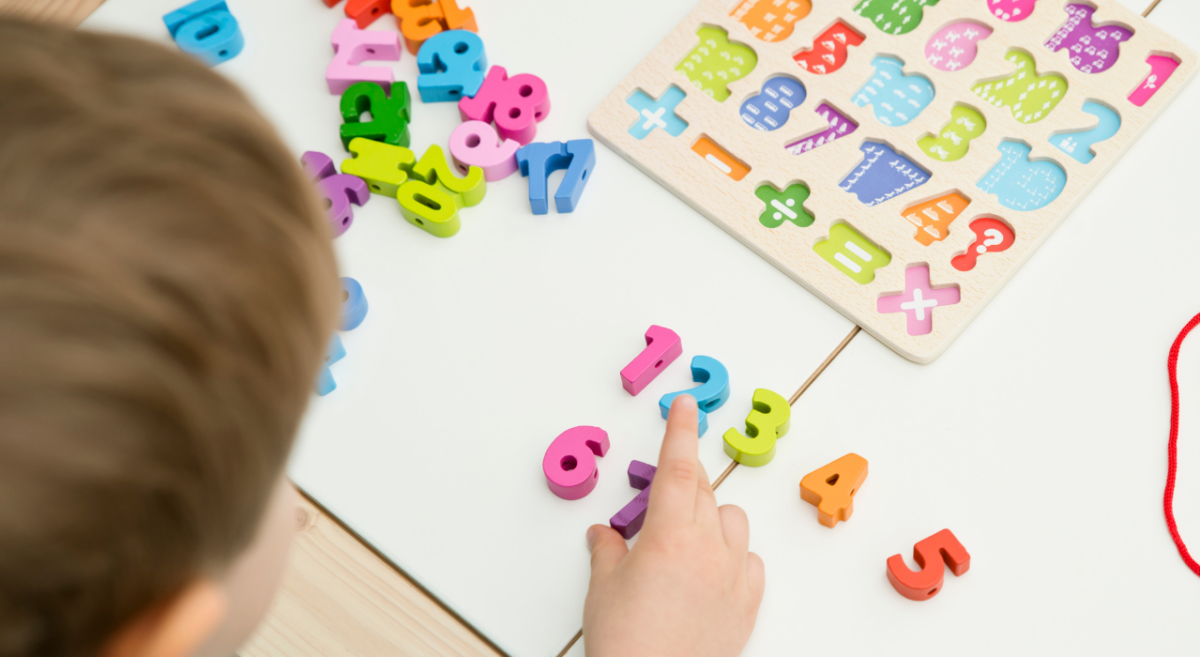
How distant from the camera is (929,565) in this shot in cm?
66

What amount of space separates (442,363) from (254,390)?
415 millimetres

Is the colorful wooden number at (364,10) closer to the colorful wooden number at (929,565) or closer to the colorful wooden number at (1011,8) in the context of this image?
the colorful wooden number at (1011,8)

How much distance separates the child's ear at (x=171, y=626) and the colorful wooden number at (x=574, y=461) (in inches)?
13.3

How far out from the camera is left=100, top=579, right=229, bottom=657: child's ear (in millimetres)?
357

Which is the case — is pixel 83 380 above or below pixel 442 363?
above

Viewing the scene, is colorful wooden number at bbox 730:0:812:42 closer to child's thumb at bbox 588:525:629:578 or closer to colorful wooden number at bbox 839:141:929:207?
colorful wooden number at bbox 839:141:929:207

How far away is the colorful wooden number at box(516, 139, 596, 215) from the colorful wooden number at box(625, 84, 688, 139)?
0.18ft

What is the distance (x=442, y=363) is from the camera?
77 cm

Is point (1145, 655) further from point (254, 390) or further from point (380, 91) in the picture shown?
point (380, 91)

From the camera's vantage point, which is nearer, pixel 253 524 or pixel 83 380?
pixel 83 380

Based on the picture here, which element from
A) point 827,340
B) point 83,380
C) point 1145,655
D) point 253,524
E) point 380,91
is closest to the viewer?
point 83,380

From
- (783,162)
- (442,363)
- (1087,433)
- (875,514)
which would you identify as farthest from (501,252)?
(1087,433)

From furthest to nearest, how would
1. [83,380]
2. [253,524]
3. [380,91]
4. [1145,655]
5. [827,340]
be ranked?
[380,91]
[827,340]
[1145,655]
[253,524]
[83,380]

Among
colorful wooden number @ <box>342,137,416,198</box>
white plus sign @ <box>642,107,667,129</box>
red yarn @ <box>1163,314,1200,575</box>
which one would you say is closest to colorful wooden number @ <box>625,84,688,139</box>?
white plus sign @ <box>642,107,667,129</box>
